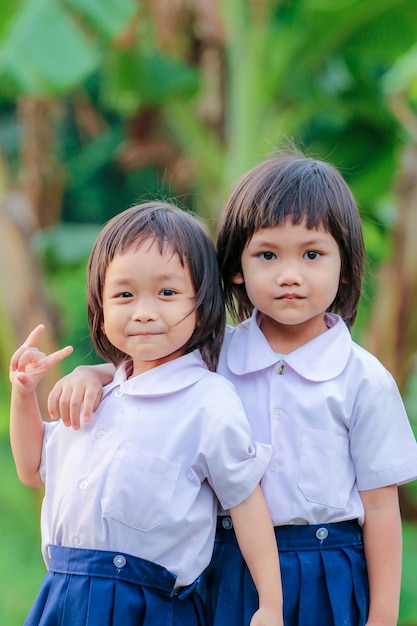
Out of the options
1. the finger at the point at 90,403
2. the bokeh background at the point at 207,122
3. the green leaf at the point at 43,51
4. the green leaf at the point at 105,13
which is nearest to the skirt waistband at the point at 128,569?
the finger at the point at 90,403

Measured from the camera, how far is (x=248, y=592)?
4.99 ft

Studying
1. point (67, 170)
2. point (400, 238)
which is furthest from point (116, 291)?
point (67, 170)

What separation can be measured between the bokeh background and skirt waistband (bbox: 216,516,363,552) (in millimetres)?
1883

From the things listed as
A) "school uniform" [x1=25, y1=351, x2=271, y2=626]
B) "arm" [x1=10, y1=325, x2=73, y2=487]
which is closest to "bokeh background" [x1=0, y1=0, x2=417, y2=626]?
"arm" [x1=10, y1=325, x2=73, y2=487]

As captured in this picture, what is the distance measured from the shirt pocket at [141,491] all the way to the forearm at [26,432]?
0.22 meters

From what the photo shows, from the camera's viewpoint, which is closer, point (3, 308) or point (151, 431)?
point (151, 431)

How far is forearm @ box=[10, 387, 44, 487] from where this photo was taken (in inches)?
63.1

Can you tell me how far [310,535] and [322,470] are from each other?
0.12 m

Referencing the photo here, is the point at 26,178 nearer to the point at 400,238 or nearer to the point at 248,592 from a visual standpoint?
the point at 400,238

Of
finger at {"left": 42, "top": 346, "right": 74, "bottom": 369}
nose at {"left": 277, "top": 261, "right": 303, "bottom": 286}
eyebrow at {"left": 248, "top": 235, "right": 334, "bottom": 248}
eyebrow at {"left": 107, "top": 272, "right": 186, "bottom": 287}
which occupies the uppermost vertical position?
eyebrow at {"left": 248, "top": 235, "right": 334, "bottom": 248}

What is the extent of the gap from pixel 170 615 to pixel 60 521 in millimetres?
247

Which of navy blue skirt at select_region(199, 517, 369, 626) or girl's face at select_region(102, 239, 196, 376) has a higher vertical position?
girl's face at select_region(102, 239, 196, 376)

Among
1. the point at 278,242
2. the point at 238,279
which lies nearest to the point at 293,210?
the point at 278,242

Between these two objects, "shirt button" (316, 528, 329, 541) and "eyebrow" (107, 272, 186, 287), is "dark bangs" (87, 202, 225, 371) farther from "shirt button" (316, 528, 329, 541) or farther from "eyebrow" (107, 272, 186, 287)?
"shirt button" (316, 528, 329, 541)
